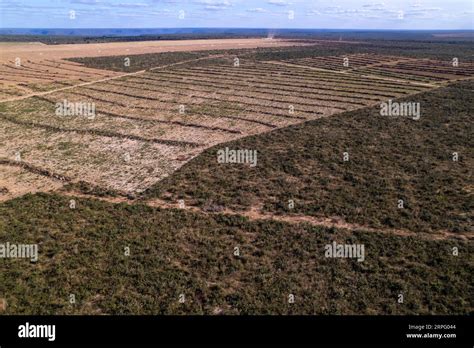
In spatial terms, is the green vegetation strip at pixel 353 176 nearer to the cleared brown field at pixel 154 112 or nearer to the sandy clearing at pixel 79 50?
the cleared brown field at pixel 154 112

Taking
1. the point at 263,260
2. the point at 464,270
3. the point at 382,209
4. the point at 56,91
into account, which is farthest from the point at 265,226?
the point at 56,91

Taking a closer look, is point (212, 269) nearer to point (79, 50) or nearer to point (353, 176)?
point (353, 176)

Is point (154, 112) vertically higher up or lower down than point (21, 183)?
higher up

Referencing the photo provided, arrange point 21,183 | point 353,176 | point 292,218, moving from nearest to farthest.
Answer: point 292,218, point 21,183, point 353,176

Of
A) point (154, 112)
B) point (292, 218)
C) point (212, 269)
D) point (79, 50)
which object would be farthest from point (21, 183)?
point (79, 50)

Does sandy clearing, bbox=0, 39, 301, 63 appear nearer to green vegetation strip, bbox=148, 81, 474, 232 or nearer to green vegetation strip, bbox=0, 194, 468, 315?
green vegetation strip, bbox=148, 81, 474, 232

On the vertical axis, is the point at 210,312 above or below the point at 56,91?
below

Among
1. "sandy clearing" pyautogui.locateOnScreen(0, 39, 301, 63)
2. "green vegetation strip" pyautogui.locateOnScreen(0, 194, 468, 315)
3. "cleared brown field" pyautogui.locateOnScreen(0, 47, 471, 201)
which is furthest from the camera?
"sandy clearing" pyautogui.locateOnScreen(0, 39, 301, 63)

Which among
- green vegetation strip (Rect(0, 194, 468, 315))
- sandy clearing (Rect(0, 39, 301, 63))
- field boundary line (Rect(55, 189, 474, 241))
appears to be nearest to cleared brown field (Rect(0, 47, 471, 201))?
field boundary line (Rect(55, 189, 474, 241))

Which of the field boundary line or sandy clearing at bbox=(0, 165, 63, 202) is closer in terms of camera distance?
the field boundary line

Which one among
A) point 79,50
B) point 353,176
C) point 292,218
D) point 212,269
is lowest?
point 212,269

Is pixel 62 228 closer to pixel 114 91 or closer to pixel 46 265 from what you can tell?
pixel 46 265
